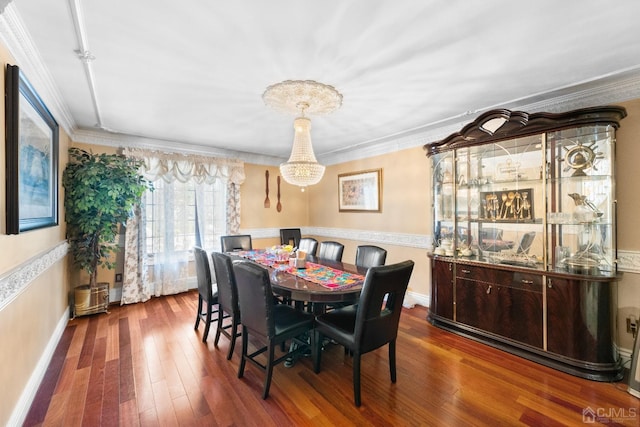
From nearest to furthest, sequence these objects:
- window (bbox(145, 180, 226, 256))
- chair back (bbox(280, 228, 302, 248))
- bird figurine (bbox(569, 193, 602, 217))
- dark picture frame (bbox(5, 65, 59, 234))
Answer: dark picture frame (bbox(5, 65, 59, 234)) < bird figurine (bbox(569, 193, 602, 217)) < window (bbox(145, 180, 226, 256)) < chair back (bbox(280, 228, 302, 248))

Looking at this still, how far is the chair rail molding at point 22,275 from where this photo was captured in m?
1.58

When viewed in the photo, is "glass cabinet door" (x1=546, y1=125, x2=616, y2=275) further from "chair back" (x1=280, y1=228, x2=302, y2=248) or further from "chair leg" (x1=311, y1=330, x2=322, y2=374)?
"chair back" (x1=280, y1=228, x2=302, y2=248)

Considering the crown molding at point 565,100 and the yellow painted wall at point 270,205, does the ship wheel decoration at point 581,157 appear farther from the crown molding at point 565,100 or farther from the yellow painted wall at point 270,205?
the yellow painted wall at point 270,205

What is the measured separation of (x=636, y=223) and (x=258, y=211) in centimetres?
487

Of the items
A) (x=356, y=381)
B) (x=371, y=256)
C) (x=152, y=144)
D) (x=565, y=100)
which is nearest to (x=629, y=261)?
(x=565, y=100)

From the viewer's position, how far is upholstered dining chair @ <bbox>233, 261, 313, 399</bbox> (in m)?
2.02

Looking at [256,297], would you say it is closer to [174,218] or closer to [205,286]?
[205,286]

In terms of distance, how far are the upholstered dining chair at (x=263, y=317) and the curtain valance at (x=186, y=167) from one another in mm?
2827

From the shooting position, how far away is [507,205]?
2.91 m

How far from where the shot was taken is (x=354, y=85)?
241 centimetres

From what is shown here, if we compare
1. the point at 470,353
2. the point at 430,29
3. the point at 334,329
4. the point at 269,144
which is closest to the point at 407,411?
the point at 334,329

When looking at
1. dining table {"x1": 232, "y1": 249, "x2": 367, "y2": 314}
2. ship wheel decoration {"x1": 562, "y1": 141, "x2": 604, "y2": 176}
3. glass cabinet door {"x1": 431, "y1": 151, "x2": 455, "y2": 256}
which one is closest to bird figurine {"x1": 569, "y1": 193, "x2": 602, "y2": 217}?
ship wheel decoration {"x1": 562, "y1": 141, "x2": 604, "y2": 176}

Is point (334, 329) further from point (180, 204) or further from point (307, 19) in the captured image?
point (180, 204)

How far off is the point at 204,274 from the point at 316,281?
1.34 meters
